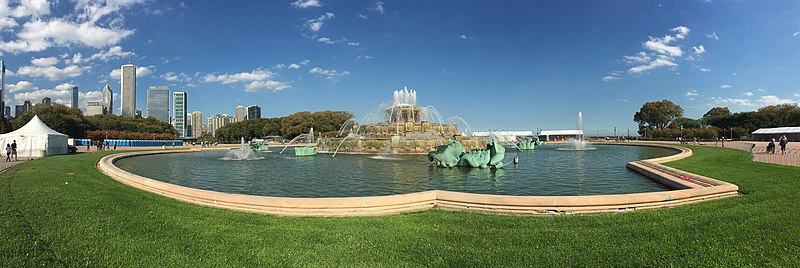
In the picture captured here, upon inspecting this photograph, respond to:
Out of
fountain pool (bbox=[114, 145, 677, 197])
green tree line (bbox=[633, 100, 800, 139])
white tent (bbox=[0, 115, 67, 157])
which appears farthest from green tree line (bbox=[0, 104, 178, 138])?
green tree line (bbox=[633, 100, 800, 139])

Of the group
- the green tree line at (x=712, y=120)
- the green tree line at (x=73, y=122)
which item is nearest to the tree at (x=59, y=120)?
the green tree line at (x=73, y=122)

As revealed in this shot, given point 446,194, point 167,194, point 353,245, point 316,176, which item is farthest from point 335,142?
point 353,245

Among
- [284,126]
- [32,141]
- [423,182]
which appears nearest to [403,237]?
[423,182]

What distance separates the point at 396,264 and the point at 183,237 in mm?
3226

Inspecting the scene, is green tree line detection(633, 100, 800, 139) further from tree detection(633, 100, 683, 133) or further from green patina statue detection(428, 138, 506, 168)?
green patina statue detection(428, 138, 506, 168)

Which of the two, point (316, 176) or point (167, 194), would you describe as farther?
point (316, 176)

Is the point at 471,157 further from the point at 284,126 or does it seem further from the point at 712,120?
the point at 712,120

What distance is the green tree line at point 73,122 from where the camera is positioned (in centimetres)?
6881

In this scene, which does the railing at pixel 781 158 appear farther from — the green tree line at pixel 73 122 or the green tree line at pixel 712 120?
the green tree line at pixel 73 122

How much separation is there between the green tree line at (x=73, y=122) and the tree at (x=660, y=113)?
114092 millimetres

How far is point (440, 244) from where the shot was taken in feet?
17.3

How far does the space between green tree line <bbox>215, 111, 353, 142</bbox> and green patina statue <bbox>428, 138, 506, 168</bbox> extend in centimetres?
7117

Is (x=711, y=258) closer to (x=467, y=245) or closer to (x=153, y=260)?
(x=467, y=245)

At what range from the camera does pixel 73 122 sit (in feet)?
238
